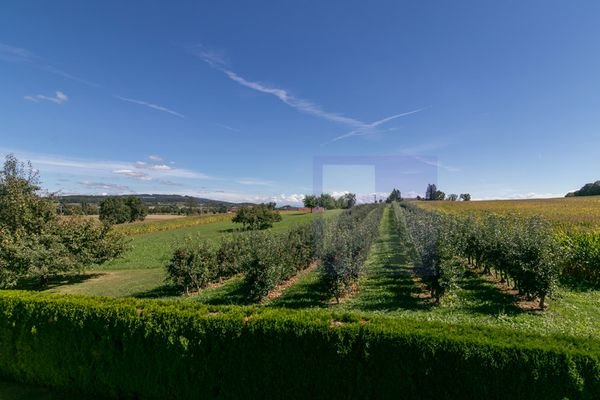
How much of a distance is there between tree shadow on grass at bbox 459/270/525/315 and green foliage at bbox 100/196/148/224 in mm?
81561

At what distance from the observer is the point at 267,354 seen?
211 inches

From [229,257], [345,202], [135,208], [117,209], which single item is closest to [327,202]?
[345,202]

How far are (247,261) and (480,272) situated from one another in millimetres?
10921

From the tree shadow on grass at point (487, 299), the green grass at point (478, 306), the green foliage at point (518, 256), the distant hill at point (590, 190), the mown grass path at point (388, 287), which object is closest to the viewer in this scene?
the green grass at point (478, 306)

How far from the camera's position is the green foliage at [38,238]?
14359 millimetres

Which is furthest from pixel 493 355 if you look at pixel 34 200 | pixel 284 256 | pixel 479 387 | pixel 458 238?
pixel 34 200

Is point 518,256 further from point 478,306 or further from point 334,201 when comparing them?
point 334,201

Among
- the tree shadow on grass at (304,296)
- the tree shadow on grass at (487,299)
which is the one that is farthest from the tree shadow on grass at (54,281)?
the tree shadow on grass at (487,299)

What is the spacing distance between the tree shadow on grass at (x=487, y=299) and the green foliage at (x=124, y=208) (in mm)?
81561

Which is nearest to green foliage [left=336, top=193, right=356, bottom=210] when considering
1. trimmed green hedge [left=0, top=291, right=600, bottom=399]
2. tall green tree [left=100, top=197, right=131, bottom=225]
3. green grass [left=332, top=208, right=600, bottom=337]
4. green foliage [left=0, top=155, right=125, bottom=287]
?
green grass [left=332, top=208, right=600, bottom=337]

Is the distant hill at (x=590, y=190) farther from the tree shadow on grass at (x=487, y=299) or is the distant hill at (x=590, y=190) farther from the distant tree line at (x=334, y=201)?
the tree shadow on grass at (x=487, y=299)

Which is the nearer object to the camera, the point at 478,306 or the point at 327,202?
the point at 478,306

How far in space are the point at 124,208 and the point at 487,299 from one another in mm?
93081

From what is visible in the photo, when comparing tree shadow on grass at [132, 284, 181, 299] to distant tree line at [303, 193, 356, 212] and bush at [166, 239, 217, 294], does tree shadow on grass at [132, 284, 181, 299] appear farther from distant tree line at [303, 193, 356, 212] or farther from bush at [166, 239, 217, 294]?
distant tree line at [303, 193, 356, 212]
